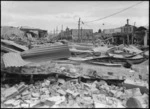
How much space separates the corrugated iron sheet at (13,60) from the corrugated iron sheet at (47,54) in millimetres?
330

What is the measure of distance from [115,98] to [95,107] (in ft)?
2.63

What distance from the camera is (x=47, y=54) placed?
619 centimetres

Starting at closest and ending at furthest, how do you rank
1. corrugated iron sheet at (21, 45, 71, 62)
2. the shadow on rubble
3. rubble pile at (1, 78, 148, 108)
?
rubble pile at (1, 78, 148, 108)
the shadow on rubble
corrugated iron sheet at (21, 45, 71, 62)

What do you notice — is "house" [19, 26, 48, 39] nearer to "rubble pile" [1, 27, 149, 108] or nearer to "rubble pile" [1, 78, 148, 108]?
"rubble pile" [1, 27, 149, 108]

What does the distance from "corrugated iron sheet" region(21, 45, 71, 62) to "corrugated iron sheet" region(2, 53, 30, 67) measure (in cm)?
33

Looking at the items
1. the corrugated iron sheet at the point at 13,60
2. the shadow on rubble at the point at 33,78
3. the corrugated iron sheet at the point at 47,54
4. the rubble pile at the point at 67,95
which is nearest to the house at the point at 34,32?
the corrugated iron sheet at the point at 47,54

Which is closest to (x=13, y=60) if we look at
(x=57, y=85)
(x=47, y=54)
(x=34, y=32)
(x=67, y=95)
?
(x=47, y=54)

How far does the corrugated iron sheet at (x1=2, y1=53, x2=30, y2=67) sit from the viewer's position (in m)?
5.19

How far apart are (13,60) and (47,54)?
45.8 inches

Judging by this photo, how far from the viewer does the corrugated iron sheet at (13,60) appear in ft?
17.0

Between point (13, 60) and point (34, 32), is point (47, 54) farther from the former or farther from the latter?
point (34, 32)

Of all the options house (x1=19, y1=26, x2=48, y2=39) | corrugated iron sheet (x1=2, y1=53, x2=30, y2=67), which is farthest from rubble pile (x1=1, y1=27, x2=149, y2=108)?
house (x1=19, y1=26, x2=48, y2=39)

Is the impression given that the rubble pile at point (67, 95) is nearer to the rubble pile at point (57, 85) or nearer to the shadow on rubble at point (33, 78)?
the rubble pile at point (57, 85)

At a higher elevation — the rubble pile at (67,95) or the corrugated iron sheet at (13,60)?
the corrugated iron sheet at (13,60)
